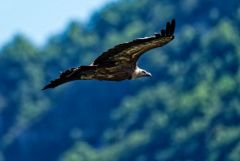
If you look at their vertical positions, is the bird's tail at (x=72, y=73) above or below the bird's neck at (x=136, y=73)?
below

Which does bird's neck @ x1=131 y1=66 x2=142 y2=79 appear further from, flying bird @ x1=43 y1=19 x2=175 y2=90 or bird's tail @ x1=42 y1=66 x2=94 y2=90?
bird's tail @ x1=42 y1=66 x2=94 y2=90

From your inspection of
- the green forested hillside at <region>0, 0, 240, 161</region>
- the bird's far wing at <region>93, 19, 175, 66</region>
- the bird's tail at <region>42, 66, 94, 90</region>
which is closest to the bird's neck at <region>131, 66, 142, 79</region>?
the bird's far wing at <region>93, 19, 175, 66</region>

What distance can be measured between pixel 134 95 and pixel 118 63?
408ft

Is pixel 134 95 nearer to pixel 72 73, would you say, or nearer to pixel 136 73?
pixel 136 73

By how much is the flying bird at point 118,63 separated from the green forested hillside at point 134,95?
84609 millimetres

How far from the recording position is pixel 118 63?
15320 millimetres

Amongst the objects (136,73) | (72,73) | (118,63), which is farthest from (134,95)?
(72,73)

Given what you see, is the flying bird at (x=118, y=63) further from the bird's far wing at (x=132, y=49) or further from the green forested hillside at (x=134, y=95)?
the green forested hillside at (x=134, y=95)

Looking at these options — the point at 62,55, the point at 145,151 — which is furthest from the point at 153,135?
the point at 62,55

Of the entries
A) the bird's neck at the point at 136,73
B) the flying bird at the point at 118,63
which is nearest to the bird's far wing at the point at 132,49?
the flying bird at the point at 118,63

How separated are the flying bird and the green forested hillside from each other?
278 ft

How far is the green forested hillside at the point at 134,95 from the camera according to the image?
117 m

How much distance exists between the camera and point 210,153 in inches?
4060

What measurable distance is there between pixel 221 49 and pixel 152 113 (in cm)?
1034
